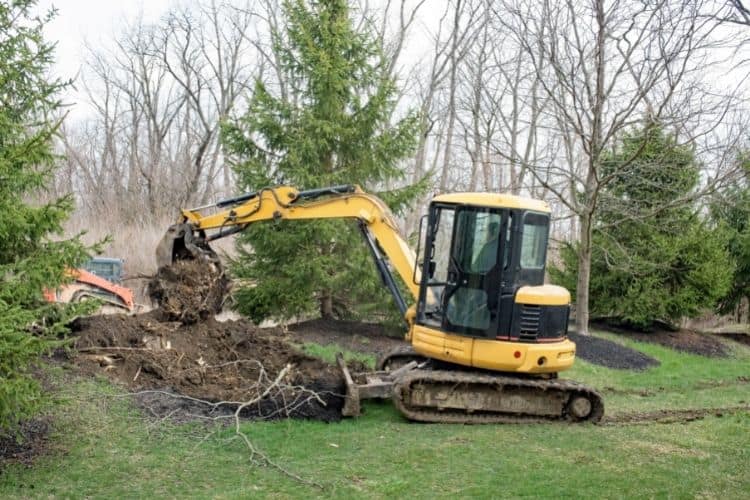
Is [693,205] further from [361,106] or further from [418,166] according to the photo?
[418,166]

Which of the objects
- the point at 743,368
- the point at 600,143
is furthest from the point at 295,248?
the point at 743,368

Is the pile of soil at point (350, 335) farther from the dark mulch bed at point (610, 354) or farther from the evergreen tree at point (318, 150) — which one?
the dark mulch bed at point (610, 354)

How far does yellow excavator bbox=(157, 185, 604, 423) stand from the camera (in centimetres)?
790

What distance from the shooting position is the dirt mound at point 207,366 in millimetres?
8070

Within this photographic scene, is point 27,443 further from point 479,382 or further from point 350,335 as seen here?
point 350,335

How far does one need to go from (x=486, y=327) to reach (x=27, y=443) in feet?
15.4

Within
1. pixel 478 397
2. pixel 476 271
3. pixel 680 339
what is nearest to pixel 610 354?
pixel 680 339

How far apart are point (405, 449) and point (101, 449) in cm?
279

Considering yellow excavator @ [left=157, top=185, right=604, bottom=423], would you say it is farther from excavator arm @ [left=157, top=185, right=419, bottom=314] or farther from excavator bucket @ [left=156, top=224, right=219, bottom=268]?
excavator bucket @ [left=156, top=224, right=219, bottom=268]

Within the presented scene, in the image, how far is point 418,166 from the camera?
2919 centimetres

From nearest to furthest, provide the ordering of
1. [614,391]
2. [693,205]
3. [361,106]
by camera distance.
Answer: [614,391], [361,106], [693,205]

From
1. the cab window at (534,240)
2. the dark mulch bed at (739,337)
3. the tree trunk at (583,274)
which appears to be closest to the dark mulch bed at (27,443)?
the cab window at (534,240)

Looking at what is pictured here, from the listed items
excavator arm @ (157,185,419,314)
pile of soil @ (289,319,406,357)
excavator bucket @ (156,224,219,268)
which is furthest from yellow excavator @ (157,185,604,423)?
pile of soil @ (289,319,406,357)

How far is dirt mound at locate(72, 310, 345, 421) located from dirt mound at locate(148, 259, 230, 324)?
0.14m
